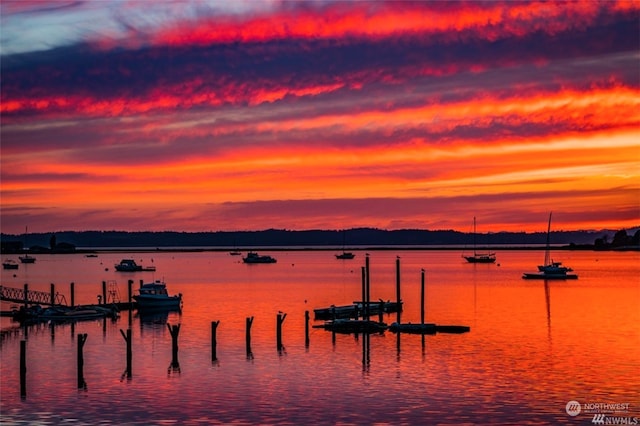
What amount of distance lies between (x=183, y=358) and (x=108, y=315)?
27.3m

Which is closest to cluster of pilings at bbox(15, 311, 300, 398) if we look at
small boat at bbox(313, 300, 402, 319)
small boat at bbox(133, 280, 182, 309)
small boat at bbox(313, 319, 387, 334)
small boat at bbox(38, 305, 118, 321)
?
small boat at bbox(313, 319, 387, 334)

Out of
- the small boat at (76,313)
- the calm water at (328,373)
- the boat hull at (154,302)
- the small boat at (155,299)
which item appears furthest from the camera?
the small boat at (155,299)

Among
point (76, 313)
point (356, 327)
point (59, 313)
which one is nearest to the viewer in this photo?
point (356, 327)

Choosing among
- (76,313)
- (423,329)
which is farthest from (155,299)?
(423,329)

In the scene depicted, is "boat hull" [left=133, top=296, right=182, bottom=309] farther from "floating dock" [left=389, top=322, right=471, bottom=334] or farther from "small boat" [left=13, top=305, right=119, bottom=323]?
"floating dock" [left=389, top=322, right=471, bottom=334]

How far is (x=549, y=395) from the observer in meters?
45.7

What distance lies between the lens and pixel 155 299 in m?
93.2

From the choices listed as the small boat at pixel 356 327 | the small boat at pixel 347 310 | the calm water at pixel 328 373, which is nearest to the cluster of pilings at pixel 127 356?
the calm water at pixel 328 373

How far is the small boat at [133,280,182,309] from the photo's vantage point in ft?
304

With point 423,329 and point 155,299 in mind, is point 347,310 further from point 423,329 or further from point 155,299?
point 155,299

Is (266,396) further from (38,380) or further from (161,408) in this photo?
(38,380)

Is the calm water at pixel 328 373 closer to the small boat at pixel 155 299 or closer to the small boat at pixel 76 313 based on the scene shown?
the small boat at pixel 76 313

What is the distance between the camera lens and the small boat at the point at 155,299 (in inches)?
3652

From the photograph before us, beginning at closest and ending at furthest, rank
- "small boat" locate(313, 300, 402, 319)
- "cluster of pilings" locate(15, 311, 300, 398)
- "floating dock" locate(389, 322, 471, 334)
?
"cluster of pilings" locate(15, 311, 300, 398) → "floating dock" locate(389, 322, 471, 334) → "small boat" locate(313, 300, 402, 319)
